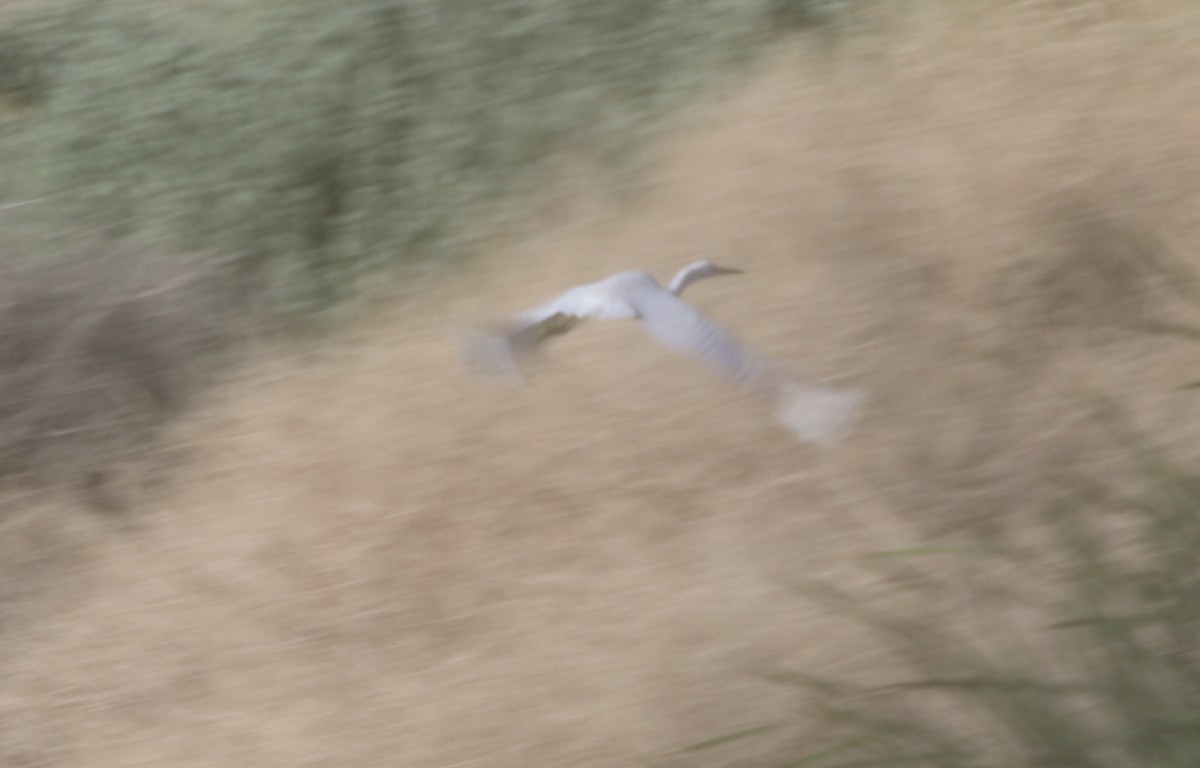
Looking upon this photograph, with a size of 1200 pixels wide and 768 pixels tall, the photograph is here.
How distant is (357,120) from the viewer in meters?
5.66

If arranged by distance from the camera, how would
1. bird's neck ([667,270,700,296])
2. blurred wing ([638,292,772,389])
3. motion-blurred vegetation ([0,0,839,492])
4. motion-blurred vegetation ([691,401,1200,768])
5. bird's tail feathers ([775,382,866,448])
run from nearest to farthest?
motion-blurred vegetation ([691,401,1200,768]), blurred wing ([638,292,772,389]), bird's neck ([667,270,700,296]), bird's tail feathers ([775,382,866,448]), motion-blurred vegetation ([0,0,839,492])

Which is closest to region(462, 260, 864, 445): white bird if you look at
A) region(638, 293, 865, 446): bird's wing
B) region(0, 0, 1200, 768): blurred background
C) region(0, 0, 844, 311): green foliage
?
region(638, 293, 865, 446): bird's wing

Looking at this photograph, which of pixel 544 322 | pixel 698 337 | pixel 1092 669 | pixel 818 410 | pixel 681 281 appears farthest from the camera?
pixel 818 410

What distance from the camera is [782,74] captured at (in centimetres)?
564

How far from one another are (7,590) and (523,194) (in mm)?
2334

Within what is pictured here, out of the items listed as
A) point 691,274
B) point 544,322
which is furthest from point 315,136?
point 691,274

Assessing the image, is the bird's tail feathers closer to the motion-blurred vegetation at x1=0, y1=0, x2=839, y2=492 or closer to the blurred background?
the blurred background

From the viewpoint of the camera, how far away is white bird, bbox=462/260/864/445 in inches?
141

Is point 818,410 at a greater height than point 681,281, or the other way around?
point 681,281

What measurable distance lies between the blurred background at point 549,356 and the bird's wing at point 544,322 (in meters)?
0.65

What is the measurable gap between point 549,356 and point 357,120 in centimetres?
130

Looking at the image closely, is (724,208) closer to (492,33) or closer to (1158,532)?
(492,33)

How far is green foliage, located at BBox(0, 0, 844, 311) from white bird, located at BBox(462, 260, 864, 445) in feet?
4.72

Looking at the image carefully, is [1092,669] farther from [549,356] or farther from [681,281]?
[549,356]
